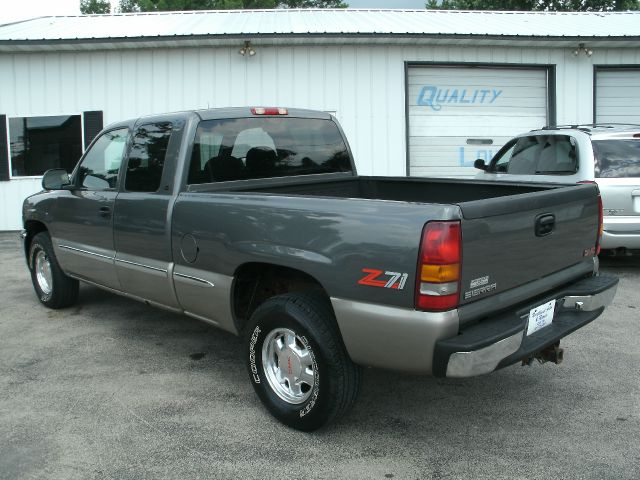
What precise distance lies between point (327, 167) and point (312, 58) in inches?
299

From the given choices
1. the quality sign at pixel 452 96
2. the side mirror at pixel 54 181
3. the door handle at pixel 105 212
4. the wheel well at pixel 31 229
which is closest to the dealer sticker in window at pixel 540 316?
the door handle at pixel 105 212

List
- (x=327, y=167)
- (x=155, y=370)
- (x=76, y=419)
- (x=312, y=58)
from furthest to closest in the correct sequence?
(x=312, y=58) → (x=327, y=167) → (x=155, y=370) → (x=76, y=419)

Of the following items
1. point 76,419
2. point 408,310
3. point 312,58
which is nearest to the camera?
point 408,310

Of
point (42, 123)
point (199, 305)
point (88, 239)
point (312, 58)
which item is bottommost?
point (199, 305)

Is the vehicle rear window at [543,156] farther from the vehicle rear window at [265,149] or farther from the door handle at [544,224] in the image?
the door handle at [544,224]

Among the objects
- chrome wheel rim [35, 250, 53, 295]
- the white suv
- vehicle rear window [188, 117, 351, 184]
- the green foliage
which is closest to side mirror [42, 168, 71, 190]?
chrome wheel rim [35, 250, 53, 295]

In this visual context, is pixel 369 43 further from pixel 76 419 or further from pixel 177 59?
pixel 76 419

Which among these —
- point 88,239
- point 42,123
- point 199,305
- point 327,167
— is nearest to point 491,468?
point 199,305

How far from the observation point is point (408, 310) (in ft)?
9.55

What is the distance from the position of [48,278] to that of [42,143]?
23.7ft

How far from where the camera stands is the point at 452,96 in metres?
12.8

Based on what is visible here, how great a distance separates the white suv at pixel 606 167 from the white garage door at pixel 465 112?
4.86 metres

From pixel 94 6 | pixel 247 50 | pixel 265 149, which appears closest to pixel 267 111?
pixel 265 149

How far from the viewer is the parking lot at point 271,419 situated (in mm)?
3145
